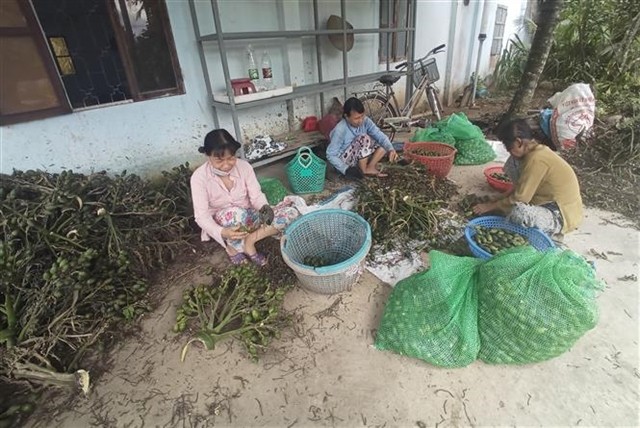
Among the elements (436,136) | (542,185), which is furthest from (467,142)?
(542,185)

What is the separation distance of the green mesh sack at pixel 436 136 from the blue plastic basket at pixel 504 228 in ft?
5.14

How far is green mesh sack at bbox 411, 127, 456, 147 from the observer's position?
11.9 ft

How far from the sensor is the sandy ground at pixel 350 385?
4.63 feet

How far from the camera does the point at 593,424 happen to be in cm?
133

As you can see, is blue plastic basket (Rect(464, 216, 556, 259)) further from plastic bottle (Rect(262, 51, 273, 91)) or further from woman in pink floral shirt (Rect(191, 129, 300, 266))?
plastic bottle (Rect(262, 51, 273, 91))

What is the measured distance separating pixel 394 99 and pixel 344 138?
6.71 feet

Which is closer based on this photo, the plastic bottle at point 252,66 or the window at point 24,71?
the window at point 24,71

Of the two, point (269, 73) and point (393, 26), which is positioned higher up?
point (393, 26)

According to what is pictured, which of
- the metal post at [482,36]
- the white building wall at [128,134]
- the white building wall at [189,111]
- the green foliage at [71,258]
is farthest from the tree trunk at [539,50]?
the green foliage at [71,258]

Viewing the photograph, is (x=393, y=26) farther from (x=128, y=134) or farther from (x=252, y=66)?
(x=128, y=134)

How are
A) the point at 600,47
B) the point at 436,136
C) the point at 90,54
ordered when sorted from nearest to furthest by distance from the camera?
the point at 90,54, the point at 436,136, the point at 600,47

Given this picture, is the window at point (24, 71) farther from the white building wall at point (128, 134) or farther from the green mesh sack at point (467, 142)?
the green mesh sack at point (467, 142)

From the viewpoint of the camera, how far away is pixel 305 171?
313cm

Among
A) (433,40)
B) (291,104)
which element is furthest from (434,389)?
(433,40)
